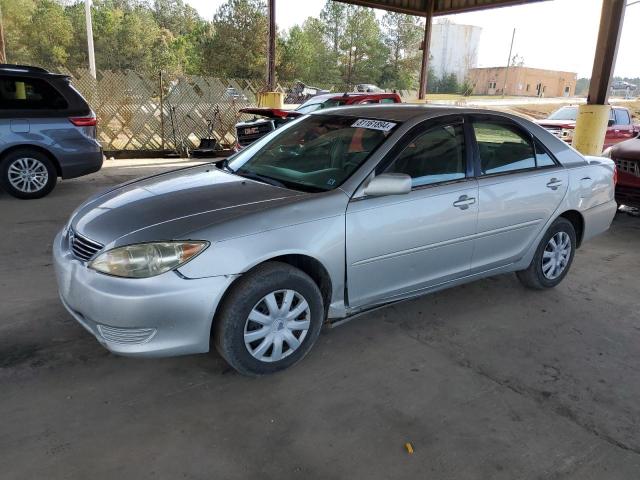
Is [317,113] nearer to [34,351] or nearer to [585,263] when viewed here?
[34,351]

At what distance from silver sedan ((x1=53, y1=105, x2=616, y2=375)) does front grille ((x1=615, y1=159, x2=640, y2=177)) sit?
3.04 m

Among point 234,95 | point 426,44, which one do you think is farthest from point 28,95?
point 426,44

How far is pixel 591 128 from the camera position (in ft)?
30.3

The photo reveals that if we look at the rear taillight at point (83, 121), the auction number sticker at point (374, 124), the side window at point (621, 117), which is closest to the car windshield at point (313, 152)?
the auction number sticker at point (374, 124)

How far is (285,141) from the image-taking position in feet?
12.8

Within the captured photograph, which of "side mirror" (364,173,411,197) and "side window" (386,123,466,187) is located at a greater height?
"side window" (386,123,466,187)

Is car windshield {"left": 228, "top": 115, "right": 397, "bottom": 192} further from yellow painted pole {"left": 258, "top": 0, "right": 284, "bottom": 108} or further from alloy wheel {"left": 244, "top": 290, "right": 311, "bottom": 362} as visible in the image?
yellow painted pole {"left": 258, "top": 0, "right": 284, "bottom": 108}

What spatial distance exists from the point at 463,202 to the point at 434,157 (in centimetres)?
36

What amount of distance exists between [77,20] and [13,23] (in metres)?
5.95

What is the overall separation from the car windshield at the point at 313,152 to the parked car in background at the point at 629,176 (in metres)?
4.87

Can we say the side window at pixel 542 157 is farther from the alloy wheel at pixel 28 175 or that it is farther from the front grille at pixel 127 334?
the alloy wheel at pixel 28 175

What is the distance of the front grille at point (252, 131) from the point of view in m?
9.34

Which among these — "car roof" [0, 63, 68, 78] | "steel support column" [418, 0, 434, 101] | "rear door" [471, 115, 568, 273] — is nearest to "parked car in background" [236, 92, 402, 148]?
"car roof" [0, 63, 68, 78]

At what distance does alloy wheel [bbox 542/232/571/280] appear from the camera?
430 cm
